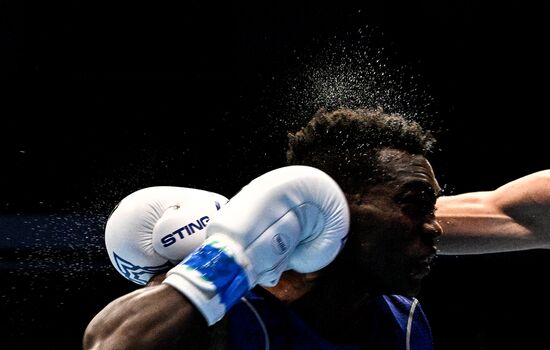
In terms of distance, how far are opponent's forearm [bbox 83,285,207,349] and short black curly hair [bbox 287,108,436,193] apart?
67 centimetres

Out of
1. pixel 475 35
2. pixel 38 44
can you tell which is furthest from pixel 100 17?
pixel 475 35

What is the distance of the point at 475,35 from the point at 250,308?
120 inches

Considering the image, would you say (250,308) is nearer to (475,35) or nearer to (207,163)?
(207,163)

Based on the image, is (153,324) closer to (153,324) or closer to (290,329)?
(153,324)

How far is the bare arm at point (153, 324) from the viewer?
122 cm

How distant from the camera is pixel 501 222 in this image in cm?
235

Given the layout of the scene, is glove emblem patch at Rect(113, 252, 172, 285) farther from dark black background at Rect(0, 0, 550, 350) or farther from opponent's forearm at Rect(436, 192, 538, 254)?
dark black background at Rect(0, 0, 550, 350)

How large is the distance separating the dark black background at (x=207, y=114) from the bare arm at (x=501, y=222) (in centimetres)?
148

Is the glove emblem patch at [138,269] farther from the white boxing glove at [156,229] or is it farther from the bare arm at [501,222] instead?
the bare arm at [501,222]

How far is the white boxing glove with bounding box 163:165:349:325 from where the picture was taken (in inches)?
49.9

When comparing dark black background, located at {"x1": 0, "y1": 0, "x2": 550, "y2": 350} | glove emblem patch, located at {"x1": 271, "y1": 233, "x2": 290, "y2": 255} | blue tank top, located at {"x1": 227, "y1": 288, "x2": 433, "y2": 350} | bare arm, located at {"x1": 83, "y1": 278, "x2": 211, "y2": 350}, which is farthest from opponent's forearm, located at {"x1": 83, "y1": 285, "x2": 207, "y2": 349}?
dark black background, located at {"x1": 0, "y1": 0, "x2": 550, "y2": 350}

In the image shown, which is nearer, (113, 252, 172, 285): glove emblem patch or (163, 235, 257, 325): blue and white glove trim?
(163, 235, 257, 325): blue and white glove trim

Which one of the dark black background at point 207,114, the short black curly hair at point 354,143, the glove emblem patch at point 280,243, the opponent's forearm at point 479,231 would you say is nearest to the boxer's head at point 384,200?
the short black curly hair at point 354,143

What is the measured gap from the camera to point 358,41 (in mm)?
4035
